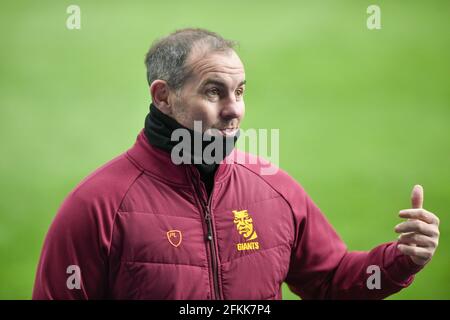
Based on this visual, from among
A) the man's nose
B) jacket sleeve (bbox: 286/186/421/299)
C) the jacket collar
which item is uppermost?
the man's nose

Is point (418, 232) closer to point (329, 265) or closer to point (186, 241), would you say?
point (329, 265)

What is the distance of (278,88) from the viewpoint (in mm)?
7035

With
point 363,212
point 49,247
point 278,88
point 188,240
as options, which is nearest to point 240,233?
point 188,240

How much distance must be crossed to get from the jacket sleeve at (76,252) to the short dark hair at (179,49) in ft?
1.64

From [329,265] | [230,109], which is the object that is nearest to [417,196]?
[329,265]

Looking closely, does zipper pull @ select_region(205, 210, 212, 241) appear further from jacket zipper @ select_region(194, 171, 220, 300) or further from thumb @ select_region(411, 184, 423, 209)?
thumb @ select_region(411, 184, 423, 209)

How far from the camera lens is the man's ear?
241 centimetres

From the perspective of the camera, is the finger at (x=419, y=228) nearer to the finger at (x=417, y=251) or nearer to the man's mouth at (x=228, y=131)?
the finger at (x=417, y=251)

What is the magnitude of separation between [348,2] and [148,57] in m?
5.59

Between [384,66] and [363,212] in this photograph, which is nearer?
[363,212]

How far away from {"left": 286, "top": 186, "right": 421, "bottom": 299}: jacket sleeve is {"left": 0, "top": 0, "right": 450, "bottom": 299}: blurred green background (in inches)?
121

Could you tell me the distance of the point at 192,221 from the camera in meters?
2.31

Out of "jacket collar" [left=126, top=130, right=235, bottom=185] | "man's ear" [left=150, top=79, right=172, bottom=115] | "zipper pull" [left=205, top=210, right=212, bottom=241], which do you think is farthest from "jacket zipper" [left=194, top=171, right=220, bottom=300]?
"man's ear" [left=150, top=79, right=172, bottom=115]

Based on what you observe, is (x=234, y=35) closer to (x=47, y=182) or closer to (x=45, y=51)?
(x=45, y=51)
